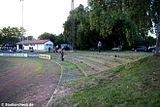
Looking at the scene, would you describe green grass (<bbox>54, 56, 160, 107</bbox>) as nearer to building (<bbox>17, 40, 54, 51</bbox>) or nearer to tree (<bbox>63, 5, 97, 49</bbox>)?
tree (<bbox>63, 5, 97, 49</bbox>)

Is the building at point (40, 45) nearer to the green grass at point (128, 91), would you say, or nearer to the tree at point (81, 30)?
the tree at point (81, 30)

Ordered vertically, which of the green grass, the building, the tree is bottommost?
the green grass

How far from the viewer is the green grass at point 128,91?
9312mm

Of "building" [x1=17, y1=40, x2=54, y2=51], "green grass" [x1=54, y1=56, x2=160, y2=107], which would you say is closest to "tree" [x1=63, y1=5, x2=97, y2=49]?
"building" [x1=17, y1=40, x2=54, y2=51]

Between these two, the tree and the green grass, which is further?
the tree

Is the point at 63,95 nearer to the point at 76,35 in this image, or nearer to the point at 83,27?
the point at 83,27

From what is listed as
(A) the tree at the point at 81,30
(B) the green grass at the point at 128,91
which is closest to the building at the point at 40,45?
(A) the tree at the point at 81,30

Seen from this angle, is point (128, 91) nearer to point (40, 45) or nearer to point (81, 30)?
point (81, 30)

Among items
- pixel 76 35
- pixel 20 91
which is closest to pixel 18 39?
pixel 76 35

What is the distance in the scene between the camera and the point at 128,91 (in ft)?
33.7

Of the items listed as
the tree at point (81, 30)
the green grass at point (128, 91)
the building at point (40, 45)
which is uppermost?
the tree at point (81, 30)

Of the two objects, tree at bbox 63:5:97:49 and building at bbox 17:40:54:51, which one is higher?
tree at bbox 63:5:97:49

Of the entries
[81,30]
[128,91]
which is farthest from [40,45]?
[128,91]

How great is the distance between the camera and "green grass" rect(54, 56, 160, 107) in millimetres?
9312
